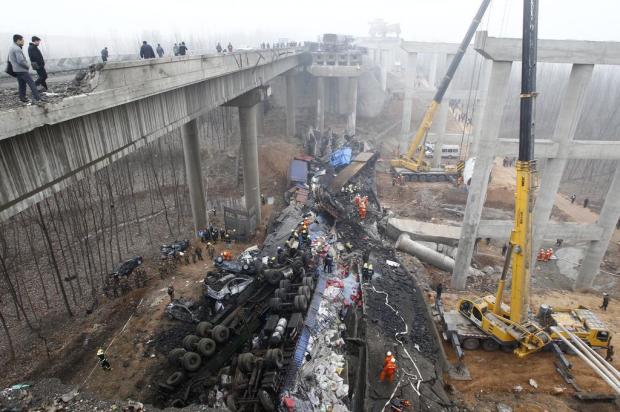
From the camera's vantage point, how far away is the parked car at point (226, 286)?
14602 mm

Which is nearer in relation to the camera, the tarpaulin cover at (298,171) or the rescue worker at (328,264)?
the rescue worker at (328,264)

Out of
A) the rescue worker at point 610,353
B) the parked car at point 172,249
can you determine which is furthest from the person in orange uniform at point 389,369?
the parked car at point 172,249

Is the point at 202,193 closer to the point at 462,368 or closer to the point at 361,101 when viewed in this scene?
the point at 462,368

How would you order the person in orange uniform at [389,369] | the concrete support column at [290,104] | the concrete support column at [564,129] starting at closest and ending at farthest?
the person in orange uniform at [389,369], the concrete support column at [564,129], the concrete support column at [290,104]

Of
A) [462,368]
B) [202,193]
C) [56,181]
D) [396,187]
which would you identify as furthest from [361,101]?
[56,181]

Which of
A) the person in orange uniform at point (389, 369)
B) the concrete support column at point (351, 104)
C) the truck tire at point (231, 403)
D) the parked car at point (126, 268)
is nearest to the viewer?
the truck tire at point (231, 403)

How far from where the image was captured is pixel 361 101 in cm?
5838

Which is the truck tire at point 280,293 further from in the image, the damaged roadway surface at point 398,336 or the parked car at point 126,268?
the parked car at point 126,268

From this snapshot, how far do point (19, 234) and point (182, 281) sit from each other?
1631 centimetres

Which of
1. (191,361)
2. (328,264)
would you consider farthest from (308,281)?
(191,361)

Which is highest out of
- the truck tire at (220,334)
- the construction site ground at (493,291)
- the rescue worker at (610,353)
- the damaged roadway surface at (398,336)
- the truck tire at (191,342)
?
the truck tire at (220,334)

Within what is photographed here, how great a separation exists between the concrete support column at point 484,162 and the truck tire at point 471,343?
5.30 meters

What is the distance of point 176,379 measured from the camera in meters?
10.9

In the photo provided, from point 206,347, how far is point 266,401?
10.1ft
